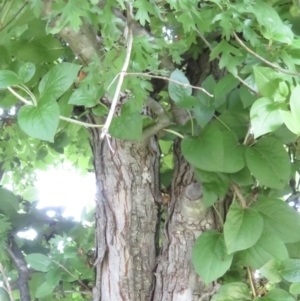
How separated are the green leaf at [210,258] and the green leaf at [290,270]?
70 mm

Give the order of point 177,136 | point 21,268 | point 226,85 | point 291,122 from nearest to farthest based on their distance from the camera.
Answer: point 291,122 → point 226,85 → point 177,136 → point 21,268

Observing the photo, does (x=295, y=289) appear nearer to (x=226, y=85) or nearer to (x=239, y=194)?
(x=239, y=194)

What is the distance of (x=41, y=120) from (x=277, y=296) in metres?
0.39

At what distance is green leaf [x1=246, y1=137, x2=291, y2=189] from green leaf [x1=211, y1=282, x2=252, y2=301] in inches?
5.7

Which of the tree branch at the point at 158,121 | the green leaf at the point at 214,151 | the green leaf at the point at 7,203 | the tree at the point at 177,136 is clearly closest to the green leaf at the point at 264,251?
the tree at the point at 177,136

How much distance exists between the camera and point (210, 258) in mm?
631

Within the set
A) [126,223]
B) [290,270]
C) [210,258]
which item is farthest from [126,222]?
[290,270]

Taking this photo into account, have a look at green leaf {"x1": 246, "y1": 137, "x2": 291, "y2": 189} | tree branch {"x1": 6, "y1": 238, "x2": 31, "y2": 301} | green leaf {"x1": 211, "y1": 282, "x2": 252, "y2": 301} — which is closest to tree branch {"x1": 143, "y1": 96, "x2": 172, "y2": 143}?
green leaf {"x1": 246, "y1": 137, "x2": 291, "y2": 189}

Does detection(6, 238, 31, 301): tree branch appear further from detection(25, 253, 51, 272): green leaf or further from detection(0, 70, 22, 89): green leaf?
detection(0, 70, 22, 89): green leaf

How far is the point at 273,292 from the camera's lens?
632 mm

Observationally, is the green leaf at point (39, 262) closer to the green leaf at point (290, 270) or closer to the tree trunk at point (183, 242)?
the tree trunk at point (183, 242)

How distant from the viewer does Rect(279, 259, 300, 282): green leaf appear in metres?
0.62

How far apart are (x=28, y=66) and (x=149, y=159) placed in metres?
0.25

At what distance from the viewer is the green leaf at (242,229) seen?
0.61 meters
